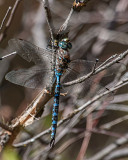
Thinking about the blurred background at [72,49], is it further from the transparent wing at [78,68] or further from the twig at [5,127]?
the twig at [5,127]

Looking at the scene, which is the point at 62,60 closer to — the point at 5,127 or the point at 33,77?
the point at 33,77

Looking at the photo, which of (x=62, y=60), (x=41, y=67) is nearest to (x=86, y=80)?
(x=62, y=60)

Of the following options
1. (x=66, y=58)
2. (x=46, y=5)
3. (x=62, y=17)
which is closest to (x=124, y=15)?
(x=62, y=17)

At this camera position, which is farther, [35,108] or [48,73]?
[48,73]

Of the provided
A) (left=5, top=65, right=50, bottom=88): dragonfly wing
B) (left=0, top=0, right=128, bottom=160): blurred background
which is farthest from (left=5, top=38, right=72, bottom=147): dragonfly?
(left=0, top=0, right=128, bottom=160): blurred background

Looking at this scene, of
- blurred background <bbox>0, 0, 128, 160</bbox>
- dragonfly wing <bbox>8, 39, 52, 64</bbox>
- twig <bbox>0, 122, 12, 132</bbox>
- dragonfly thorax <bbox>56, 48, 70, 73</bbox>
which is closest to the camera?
twig <bbox>0, 122, 12, 132</bbox>

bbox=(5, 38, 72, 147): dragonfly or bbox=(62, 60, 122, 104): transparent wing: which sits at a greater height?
bbox=(5, 38, 72, 147): dragonfly

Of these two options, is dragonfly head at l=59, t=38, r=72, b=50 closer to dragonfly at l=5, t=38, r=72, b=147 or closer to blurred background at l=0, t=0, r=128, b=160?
dragonfly at l=5, t=38, r=72, b=147

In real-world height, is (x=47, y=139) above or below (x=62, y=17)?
below

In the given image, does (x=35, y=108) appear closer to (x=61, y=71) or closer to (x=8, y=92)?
(x=61, y=71)
